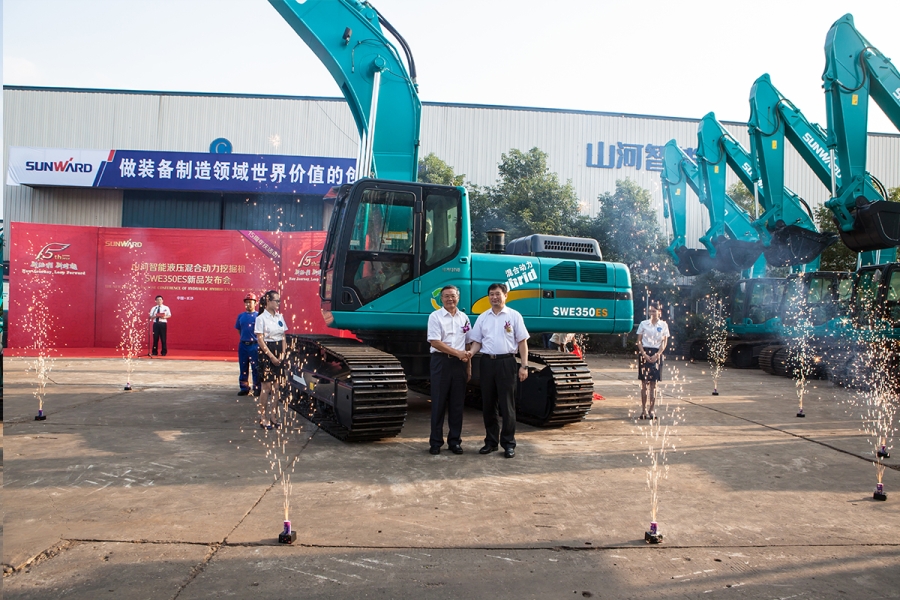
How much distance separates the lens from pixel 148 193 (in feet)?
81.7

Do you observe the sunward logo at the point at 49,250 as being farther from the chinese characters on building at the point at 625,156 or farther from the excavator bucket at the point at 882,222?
the chinese characters on building at the point at 625,156

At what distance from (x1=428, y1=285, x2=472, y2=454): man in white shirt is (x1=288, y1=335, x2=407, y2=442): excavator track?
436 millimetres

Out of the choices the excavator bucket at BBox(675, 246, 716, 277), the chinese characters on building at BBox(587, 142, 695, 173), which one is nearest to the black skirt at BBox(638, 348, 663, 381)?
the excavator bucket at BBox(675, 246, 716, 277)

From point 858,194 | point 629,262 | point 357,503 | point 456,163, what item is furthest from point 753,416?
point 456,163

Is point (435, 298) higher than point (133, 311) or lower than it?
higher

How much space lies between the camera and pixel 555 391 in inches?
302

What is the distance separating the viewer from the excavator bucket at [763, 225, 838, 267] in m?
14.6

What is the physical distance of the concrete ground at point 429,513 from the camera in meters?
3.49

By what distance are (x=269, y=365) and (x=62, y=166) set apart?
20558 mm

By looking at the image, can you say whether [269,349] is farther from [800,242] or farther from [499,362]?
[800,242]

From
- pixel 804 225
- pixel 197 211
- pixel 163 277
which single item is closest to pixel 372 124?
pixel 804 225

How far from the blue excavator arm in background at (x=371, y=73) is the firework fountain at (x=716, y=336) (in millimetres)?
12007

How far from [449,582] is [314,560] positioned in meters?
0.79

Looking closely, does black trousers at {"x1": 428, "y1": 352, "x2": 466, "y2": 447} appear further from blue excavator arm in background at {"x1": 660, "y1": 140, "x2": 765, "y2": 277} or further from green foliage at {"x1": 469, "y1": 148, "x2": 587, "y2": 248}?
green foliage at {"x1": 469, "y1": 148, "x2": 587, "y2": 248}
